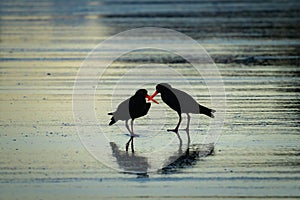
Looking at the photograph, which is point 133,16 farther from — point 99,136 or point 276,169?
point 276,169

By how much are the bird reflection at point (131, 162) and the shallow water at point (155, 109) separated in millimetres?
132

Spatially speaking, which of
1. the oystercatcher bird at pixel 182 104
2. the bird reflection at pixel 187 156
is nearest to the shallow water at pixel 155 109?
the bird reflection at pixel 187 156

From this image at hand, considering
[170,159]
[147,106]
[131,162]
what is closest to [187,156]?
[170,159]

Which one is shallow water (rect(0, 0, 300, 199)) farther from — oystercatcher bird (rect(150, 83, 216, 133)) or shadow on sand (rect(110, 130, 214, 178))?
oystercatcher bird (rect(150, 83, 216, 133))

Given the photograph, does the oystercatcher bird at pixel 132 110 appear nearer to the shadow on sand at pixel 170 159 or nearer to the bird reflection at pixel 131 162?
the shadow on sand at pixel 170 159

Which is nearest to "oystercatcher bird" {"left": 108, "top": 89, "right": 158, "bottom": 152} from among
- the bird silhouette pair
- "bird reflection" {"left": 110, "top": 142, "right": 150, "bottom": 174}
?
the bird silhouette pair

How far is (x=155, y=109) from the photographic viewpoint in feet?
32.9

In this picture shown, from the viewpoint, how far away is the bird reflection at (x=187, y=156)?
7477mm

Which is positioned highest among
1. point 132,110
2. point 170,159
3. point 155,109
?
point 155,109

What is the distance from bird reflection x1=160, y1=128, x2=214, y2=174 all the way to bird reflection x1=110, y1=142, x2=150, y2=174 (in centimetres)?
18

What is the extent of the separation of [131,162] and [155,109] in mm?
2416

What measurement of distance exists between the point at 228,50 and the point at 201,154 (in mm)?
6683

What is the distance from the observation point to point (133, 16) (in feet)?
61.9

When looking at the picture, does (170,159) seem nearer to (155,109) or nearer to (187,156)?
(187,156)
